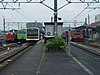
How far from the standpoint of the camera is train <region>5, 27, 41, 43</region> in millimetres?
58647

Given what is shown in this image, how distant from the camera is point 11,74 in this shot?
46.9 ft

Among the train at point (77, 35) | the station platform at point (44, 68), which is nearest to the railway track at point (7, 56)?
the station platform at point (44, 68)

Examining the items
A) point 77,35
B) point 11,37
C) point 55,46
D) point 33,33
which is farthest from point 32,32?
point 55,46

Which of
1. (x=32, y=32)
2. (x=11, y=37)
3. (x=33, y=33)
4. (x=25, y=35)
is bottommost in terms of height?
(x=11, y=37)

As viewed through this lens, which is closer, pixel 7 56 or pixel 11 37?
pixel 7 56

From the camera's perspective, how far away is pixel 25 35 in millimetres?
66312

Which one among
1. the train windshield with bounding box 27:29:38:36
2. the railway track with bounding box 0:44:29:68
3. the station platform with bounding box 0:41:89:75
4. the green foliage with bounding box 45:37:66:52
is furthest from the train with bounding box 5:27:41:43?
the station platform with bounding box 0:41:89:75

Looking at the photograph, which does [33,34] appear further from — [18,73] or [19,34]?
[18,73]

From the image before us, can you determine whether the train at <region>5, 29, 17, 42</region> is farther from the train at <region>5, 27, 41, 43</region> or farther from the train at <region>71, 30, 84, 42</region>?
the train at <region>71, 30, 84, 42</region>

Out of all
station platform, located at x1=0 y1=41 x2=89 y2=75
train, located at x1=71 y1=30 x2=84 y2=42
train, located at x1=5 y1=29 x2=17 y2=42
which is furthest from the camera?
train, located at x1=71 y1=30 x2=84 y2=42

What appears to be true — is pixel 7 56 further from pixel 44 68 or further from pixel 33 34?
pixel 33 34

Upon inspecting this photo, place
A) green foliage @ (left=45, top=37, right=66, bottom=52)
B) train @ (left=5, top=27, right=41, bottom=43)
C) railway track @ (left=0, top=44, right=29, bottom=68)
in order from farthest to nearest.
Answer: train @ (left=5, top=27, right=41, bottom=43) → green foliage @ (left=45, top=37, right=66, bottom=52) → railway track @ (left=0, top=44, right=29, bottom=68)

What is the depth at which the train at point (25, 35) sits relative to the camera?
192 feet

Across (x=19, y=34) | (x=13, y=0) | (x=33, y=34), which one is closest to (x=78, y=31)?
(x=19, y=34)
